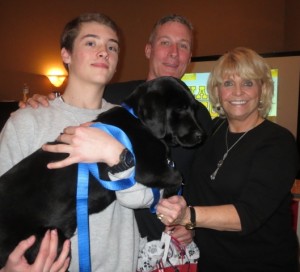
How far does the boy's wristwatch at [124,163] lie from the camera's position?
1.01m

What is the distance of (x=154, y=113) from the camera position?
134cm

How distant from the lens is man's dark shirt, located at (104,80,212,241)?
59.6 inches

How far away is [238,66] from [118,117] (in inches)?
30.8

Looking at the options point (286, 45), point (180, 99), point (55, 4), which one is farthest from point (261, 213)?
point (55, 4)

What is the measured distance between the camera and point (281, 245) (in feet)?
4.73

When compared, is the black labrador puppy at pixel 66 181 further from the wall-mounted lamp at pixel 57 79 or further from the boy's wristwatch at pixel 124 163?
the wall-mounted lamp at pixel 57 79

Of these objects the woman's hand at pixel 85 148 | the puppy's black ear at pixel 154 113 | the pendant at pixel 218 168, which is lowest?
the pendant at pixel 218 168

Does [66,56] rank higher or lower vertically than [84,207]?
higher

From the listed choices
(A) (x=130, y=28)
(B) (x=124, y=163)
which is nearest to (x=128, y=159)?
(B) (x=124, y=163)

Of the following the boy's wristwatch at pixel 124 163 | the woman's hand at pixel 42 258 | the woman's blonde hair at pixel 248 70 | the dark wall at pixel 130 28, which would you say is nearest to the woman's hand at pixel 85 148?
the boy's wristwatch at pixel 124 163

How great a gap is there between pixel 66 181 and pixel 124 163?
0.24m

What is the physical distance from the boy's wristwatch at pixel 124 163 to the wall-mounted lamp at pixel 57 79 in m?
5.03

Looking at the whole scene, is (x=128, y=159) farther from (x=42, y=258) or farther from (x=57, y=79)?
(x=57, y=79)

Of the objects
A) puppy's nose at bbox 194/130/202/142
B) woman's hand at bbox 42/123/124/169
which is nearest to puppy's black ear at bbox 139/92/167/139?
puppy's nose at bbox 194/130/202/142
